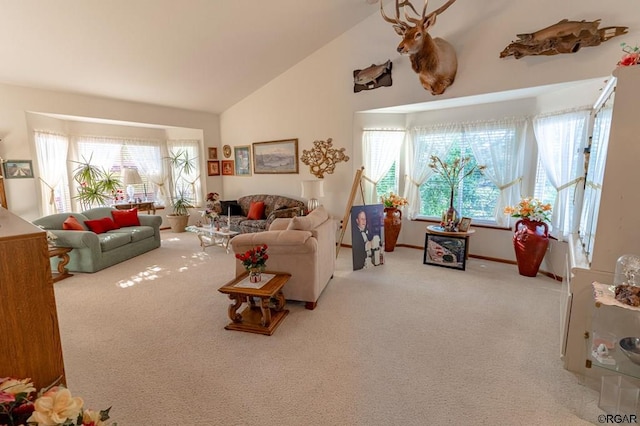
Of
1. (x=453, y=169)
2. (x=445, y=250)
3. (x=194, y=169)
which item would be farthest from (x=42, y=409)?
(x=194, y=169)

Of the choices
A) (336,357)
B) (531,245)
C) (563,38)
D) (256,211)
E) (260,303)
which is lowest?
(336,357)

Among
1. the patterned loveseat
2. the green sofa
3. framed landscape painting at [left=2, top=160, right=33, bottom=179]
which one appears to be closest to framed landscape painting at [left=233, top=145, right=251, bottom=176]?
the patterned loveseat

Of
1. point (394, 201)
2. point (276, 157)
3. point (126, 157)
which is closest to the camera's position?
point (394, 201)

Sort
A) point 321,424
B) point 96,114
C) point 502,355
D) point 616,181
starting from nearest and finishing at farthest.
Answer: point 321,424 → point 616,181 → point 502,355 → point 96,114

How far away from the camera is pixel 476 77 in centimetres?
395

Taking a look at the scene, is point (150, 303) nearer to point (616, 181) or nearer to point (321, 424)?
point (321, 424)

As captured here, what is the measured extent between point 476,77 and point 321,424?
14.1 feet

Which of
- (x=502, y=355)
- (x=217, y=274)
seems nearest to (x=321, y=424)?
(x=502, y=355)

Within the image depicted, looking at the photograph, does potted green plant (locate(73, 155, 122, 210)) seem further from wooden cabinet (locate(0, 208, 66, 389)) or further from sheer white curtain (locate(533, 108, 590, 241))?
sheer white curtain (locate(533, 108, 590, 241))

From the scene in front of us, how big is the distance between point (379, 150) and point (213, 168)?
4.24 meters

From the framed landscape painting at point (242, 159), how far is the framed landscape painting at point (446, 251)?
4435 millimetres

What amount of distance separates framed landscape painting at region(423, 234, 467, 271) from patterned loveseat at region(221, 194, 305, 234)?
243cm

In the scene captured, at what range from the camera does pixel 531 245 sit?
13.2 feet

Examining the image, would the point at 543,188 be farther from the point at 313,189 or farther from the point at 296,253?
the point at 296,253
